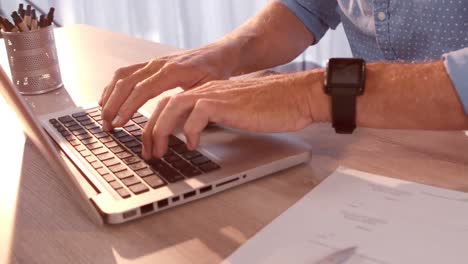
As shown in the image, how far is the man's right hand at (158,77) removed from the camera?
0.87m

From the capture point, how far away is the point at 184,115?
776 mm

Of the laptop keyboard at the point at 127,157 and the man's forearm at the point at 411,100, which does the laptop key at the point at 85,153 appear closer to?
the laptop keyboard at the point at 127,157

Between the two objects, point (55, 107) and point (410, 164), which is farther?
point (55, 107)

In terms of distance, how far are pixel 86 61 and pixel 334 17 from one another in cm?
60

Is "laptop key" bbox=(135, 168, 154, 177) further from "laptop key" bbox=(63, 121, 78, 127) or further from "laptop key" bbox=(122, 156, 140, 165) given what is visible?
"laptop key" bbox=(63, 121, 78, 127)

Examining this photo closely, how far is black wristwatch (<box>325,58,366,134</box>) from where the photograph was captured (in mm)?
764

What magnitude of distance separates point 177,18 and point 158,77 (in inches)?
84.7

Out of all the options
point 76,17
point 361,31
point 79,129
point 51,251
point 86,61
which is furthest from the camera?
point 76,17

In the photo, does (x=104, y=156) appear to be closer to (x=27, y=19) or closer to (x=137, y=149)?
(x=137, y=149)

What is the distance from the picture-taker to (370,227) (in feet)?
1.91

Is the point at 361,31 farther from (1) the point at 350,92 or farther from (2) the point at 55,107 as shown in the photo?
(2) the point at 55,107

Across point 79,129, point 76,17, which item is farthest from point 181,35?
point 79,129

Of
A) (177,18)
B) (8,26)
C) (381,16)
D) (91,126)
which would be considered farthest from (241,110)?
(177,18)

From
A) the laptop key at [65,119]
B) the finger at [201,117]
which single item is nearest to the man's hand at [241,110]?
the finger at [201,117]
